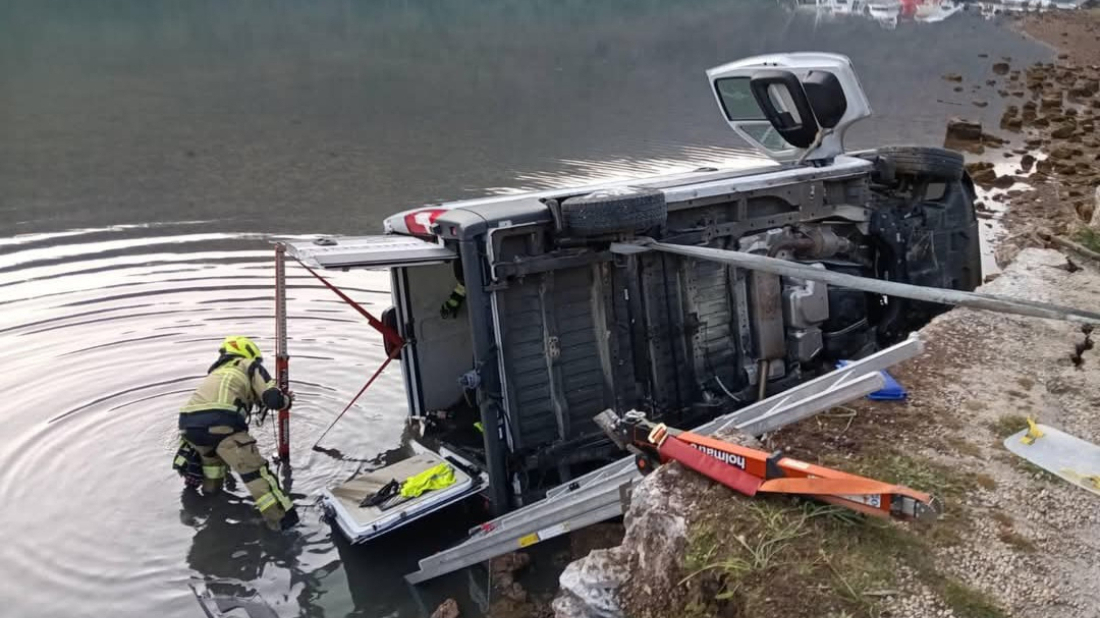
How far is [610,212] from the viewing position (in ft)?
19.6

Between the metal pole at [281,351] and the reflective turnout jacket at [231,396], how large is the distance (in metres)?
0.13

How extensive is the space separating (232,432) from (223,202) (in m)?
8.11

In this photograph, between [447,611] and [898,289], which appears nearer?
[898,289]

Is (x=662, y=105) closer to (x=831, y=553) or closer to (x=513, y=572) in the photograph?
(x=513, y=572)

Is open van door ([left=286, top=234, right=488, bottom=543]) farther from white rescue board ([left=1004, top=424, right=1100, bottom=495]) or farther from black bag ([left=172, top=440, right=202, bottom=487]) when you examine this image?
white rescue board ([left=1004, top=424, right=1100, bottom=495])

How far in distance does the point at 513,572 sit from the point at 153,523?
9.50 ft

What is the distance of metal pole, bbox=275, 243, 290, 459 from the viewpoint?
6.58 m

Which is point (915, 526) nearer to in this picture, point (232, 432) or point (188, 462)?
point (232, 432)

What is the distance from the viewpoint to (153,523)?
684 cm


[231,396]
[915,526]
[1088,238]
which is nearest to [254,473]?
[231,396]

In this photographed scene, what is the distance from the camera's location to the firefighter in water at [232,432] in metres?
6.77

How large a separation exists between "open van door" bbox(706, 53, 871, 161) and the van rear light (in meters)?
3.17

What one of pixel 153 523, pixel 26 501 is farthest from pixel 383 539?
pixel 26 501

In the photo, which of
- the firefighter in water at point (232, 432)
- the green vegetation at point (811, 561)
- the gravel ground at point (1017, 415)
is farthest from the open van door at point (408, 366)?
the gravel ground at point (1017, 415)
